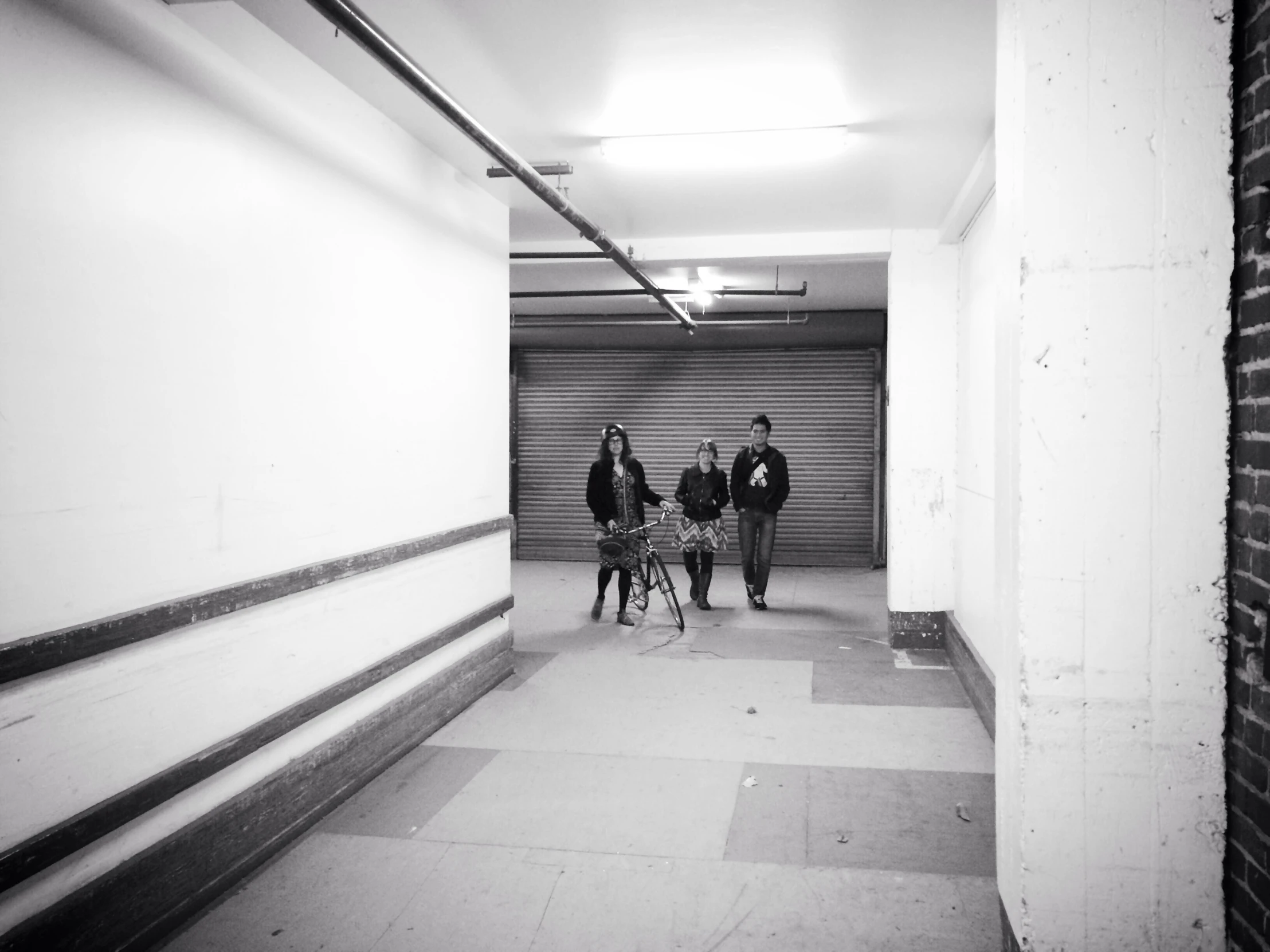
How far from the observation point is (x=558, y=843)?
3.45m

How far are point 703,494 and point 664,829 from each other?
502 centimetres

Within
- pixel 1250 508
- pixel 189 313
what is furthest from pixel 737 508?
pixel 1250 508

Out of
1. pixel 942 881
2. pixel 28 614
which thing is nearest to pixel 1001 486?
pixel 942 881

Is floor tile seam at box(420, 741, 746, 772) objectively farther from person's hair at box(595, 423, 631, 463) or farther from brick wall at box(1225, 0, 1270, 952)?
person's hair at box(595, 423, 631, 463)

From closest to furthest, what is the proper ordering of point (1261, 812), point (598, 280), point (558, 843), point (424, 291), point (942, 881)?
1. point (1261, 812)
2. point (942, 881)
3. point (558, 843)
4. point (424, 291)
5. point (598, 280)

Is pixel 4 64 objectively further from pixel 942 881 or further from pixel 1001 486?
pixel 942 881

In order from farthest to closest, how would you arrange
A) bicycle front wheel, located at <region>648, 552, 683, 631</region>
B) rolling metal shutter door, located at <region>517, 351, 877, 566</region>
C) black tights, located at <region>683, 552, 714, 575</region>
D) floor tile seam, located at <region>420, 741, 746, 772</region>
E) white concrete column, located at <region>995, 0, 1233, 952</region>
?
1. rolling metal shutter door, located at <region>517, 351, 877, 566</region>
2. black tights, located at <region>683, 552, 714, 575</region>
3. bicycle front wheel, located at <region>648, 552, 683, 631</region>
4. floor tile seam, located at <region>420, 741, 746, 772</region>
5. white concrete column, located at <region>995, 0, 1233, 952</region>

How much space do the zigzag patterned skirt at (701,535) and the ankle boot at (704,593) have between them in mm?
251

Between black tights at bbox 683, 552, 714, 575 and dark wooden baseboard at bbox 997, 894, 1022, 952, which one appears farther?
black tights at bbox 683, 552, 714, 575

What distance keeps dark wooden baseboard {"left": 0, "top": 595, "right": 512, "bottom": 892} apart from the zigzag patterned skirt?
437 cm

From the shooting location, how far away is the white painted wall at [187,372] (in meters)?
2.35

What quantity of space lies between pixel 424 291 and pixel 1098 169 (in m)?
3.49

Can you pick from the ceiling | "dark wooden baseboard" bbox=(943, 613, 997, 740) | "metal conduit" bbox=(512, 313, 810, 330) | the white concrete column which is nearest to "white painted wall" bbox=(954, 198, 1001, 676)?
"dark wooden baseboard" bbox=(943, 613, 997, 740)

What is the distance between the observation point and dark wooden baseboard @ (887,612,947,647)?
22.2 feet
